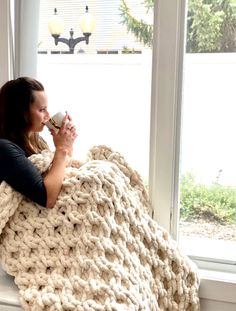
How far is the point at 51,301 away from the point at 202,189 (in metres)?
0.73

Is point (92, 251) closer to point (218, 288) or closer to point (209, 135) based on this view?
point (218, 288)

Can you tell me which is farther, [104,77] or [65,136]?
[104,77]

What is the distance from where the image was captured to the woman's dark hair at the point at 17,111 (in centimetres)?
168

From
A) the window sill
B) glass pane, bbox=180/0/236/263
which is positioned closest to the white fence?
glass pane, bbox=180/0/236/263

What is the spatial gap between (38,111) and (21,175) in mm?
293

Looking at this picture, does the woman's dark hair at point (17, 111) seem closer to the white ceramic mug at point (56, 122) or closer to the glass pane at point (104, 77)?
the white ceramic mug at point (56, 122)

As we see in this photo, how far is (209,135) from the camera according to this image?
1765mm

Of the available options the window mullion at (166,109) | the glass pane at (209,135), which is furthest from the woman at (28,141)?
the glass pane at (209,135)

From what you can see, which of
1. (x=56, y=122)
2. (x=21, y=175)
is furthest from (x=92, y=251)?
(x=56, y=122)

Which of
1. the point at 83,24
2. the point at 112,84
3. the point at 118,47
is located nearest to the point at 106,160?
the point at 112,84

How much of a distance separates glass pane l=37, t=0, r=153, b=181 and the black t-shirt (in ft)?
1.27

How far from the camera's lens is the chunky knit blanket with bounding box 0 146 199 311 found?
4.57ft

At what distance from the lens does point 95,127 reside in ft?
6.27

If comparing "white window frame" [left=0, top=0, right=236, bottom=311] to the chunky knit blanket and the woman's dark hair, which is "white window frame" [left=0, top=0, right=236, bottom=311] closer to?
the chunky knit blanket
